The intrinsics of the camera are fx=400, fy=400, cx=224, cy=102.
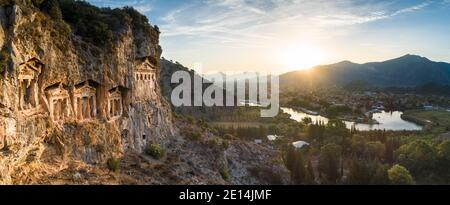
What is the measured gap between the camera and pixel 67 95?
2506 centimetres

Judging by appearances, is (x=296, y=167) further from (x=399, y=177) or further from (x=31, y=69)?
(x=31, y=69)

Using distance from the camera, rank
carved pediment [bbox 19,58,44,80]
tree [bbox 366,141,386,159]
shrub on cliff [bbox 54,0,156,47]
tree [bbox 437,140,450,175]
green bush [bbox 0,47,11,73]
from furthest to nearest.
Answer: tree [bbox 366,141,386,159], tree [bbox 437,140,450,175], shrub on cliff [bbox 54,0,156,47], carved pediment [bbox 19,58,44,80], green bush [bbox 0,47,11,73]

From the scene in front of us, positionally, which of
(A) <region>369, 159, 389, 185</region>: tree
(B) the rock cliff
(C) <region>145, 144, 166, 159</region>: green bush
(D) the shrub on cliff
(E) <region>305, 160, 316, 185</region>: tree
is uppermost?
(D) the shrub on cliff

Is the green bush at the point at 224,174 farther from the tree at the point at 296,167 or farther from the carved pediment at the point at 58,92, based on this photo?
the carved pediment at the point at 58,92

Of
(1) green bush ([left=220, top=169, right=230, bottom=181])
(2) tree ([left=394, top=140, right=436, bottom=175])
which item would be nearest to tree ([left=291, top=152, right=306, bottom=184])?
(1) green bush ([left=220, top=169, right=230, bottom=181])

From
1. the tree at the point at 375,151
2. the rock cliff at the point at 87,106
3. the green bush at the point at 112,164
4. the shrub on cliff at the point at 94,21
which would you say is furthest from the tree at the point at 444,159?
the shrub on cliff at the point at 94,21

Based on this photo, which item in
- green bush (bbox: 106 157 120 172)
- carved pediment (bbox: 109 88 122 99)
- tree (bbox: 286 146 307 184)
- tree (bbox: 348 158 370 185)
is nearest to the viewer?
green bush (bbox: 106 157 120 172)

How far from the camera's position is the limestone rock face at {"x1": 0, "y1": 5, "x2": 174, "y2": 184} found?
1898cm

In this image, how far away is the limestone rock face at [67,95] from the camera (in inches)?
747

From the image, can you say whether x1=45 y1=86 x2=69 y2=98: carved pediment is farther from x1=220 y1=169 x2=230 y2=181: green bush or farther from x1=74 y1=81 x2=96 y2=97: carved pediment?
x1=220 y1=169 x2=230 y2=181: green bush

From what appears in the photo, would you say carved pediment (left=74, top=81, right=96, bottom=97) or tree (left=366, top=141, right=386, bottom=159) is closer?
carved pediment (left=74, top=81, right=96, bottom=97)
